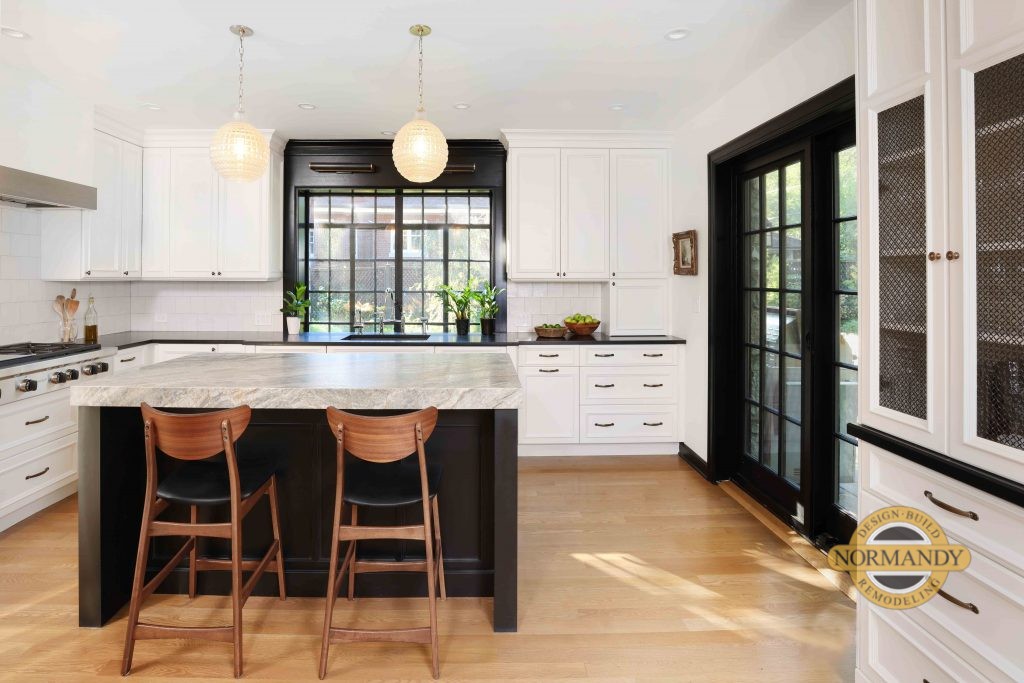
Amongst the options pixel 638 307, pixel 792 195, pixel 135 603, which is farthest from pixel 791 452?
pixel 135 603

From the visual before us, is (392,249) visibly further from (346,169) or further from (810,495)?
(810,495)

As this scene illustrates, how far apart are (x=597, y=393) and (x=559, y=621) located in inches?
100

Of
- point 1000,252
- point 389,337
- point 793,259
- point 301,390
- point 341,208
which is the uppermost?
point 341,208

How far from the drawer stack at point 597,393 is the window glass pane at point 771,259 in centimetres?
120

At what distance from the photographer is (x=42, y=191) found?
12.3 feet

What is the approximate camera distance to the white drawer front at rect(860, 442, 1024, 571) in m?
1.48

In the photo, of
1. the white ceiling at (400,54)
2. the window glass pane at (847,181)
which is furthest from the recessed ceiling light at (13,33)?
the window glass pane at (847,181)

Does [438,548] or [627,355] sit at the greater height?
[627,355]

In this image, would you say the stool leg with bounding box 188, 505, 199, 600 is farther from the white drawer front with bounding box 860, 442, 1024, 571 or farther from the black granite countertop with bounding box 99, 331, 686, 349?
the white drawer front with bounding box 860, 442, 1024, 571

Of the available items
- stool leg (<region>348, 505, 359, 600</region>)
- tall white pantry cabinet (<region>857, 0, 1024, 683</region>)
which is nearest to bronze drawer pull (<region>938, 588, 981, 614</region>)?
tall white pantry cabinet (<region>857, 0, 1024, 683</region>)

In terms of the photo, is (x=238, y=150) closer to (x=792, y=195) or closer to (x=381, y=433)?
(x=381, y=433)

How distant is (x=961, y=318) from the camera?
161cm

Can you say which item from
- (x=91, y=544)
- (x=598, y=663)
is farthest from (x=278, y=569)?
(x=598, y=663)

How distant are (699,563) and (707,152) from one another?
281cm
